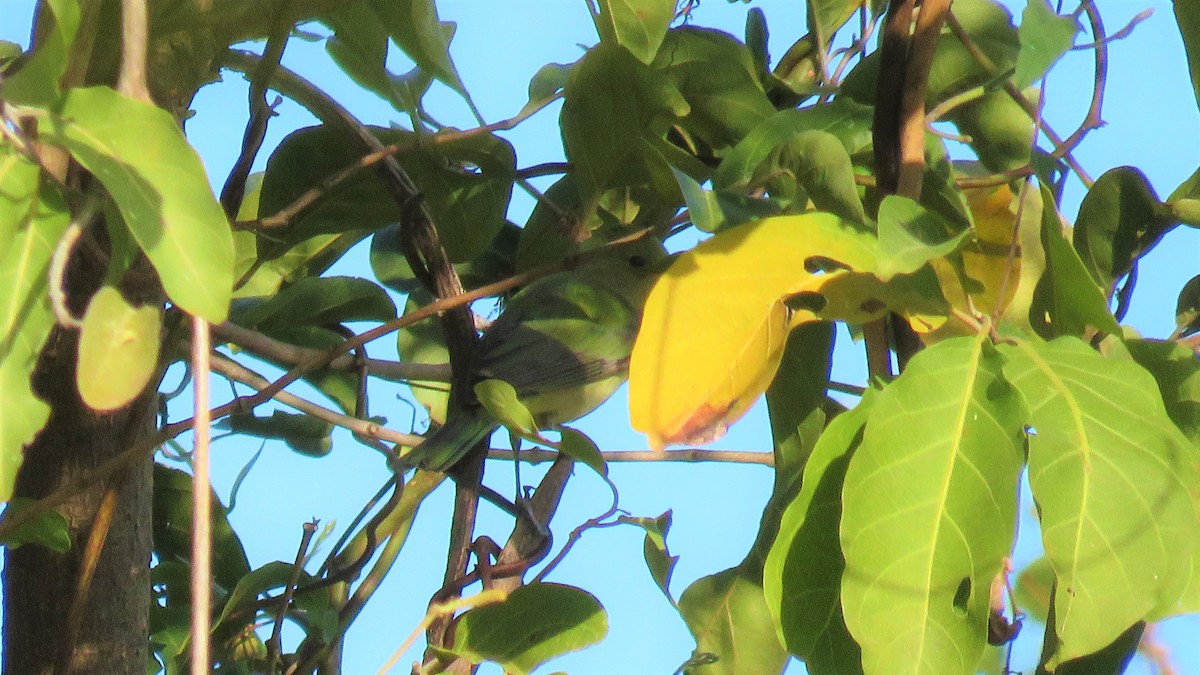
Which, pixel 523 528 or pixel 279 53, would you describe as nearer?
pixel 279 53

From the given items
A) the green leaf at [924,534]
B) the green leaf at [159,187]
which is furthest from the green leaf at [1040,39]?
the green leaf at [159,187]

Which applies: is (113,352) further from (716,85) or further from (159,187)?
(716,85)

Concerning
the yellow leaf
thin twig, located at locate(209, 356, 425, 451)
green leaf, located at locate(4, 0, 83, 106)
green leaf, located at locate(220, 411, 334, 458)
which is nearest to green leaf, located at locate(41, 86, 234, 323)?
green leaf, located at locate(4, 0, 83, 106)

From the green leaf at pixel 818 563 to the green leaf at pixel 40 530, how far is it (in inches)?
22.6

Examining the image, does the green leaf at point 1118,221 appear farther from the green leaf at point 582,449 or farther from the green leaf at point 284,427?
the green leaf at point 284,427

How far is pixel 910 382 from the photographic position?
0.69m

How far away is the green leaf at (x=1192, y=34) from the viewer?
82 cm

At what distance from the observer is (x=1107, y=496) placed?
666 millimetres

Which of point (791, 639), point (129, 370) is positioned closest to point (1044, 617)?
point (791, 639)

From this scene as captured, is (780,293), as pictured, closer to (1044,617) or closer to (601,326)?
(1044,617)

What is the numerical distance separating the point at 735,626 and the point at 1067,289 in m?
0.41

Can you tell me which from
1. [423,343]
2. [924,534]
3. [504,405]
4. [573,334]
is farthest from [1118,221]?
[573,334]

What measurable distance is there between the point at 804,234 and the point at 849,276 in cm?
4

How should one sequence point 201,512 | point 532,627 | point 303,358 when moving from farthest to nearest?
point 303,358 → point 532,627 → point 201,512
